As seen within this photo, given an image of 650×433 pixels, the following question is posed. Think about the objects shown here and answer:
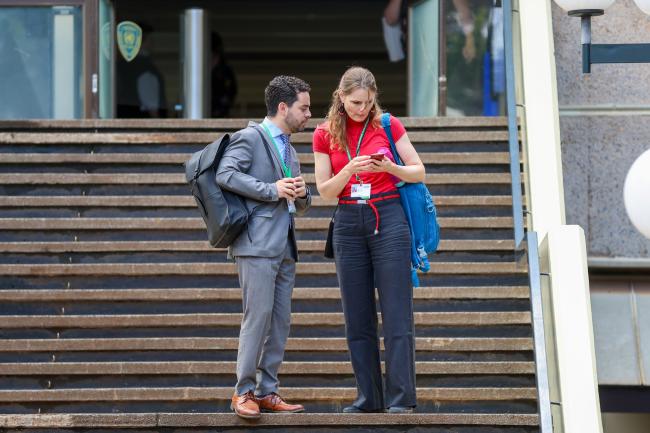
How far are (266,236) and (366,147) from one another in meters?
0.70

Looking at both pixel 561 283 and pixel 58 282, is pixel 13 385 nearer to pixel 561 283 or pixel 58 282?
pixel 58 282

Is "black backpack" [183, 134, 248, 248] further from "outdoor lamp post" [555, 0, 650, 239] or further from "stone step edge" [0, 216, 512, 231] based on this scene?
"stone step edge" [0, 216, 512, 231]

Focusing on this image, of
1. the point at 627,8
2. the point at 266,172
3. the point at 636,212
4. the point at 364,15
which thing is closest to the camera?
the point at 636,212

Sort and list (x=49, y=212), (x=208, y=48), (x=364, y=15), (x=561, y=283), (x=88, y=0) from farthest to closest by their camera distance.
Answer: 1. (x=364, y=15)
2. (x=208, y=48)
3. (x=88, y=0)
4. (x=49, y=212)
5. (x=561, y=283)

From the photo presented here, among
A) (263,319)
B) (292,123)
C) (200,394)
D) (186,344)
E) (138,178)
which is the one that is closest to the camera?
(263,319)

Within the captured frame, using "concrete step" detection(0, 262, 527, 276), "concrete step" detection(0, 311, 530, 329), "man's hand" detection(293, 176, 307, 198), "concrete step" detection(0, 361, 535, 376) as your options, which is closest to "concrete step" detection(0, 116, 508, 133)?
"concrete step" detection(0, 262, 527, 276)

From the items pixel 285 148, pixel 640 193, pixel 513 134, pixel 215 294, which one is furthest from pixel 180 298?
pixel 640 193

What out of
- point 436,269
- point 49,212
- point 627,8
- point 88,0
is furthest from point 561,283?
point 88,0

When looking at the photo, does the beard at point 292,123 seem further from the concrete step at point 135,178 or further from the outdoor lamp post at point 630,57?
the concrete step at point 135,178

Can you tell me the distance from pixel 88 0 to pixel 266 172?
7.30 metres

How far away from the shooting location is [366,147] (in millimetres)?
7664

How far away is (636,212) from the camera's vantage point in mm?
6258

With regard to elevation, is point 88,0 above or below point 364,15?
below

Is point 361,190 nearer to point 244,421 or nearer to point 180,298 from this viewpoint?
point 244,421
